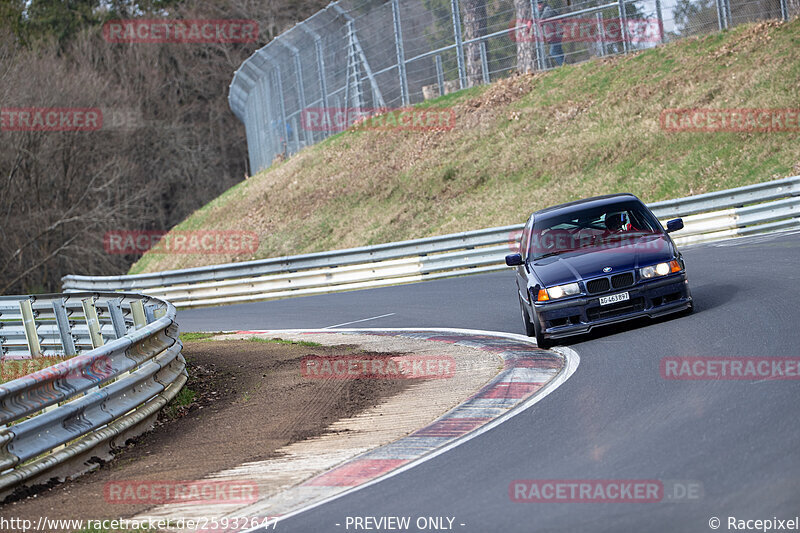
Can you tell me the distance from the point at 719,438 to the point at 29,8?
217ft

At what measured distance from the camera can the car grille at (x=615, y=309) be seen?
10.4m

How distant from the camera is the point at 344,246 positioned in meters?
28.5

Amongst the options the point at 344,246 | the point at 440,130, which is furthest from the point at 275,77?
the point at 344,246

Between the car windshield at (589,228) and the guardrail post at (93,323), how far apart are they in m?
6.51

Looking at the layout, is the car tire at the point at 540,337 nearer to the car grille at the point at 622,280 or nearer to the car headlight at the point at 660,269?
the car grille at the point at 622,280

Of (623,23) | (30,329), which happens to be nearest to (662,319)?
(30,329)

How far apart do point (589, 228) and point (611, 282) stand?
1.31 meters

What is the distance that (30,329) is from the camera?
15453mm

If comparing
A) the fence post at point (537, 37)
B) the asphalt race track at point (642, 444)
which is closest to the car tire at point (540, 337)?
the asphalt race track at point (642, 444)

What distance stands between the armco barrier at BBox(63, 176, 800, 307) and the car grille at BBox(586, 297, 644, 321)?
908cm

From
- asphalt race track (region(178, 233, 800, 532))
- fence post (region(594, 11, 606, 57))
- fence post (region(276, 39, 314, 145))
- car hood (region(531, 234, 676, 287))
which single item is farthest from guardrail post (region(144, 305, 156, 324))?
fence post (region(276, 39, 314, 145))

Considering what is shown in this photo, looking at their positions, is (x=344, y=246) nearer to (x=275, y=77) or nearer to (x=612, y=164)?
(x=612, y=164)

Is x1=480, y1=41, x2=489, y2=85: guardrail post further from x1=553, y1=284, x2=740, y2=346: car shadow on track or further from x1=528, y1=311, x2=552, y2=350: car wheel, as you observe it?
x1=528, y1=311, x2=552, y2=350: car wheel

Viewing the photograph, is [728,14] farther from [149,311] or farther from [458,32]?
[149,311]
